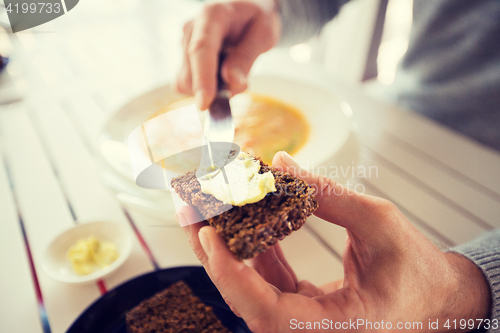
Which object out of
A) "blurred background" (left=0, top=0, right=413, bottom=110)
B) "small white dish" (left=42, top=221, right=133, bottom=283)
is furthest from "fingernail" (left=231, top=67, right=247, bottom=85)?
"blurred background" (left=0, top=0, right=413, bottom=110)

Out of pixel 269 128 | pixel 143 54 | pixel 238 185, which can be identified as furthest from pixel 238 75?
pixel 143 54

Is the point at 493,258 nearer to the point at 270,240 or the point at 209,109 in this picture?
the point at 270,240

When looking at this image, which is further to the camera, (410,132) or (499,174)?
(410,132)

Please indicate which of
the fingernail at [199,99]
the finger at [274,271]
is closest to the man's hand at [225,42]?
the fingernail at [199,99]

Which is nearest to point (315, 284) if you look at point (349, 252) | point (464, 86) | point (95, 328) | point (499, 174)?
point (349, 252)

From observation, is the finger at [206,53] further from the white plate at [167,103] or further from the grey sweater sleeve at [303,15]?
the grey sweater sleeve at [303,15]

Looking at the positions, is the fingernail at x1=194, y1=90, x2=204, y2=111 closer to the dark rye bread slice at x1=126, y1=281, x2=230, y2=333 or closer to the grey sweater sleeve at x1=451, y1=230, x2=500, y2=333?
the dark rye bread slice at x1=126, y1=281, x2=230, y2=333

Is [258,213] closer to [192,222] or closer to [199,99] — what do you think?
[192,222]
